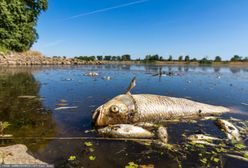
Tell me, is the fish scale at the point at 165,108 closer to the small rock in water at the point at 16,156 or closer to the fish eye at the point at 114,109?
the fish eye at the point at 114,109

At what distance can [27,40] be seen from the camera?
32.4 m

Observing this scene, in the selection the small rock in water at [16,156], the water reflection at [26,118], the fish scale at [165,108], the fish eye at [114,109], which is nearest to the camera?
the small rock in water at [16,156]

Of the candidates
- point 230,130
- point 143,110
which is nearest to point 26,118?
point 143,110

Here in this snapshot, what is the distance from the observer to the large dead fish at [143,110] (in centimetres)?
466

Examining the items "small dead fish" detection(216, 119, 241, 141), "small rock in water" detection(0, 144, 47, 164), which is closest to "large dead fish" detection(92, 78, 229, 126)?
"small dead fish" detection(216, 119, 241, 141)

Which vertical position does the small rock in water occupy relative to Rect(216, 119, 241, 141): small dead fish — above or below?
above

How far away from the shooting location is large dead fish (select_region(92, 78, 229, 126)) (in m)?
4.66

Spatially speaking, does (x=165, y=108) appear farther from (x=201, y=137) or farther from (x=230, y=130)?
(x=230, y=130)

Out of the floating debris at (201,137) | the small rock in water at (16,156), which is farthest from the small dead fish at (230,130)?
the small rock in water at (16,156)

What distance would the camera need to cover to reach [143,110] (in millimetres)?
5230

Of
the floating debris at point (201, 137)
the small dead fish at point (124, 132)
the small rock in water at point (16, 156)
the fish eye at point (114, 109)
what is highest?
the fish eye at point (114, 109)

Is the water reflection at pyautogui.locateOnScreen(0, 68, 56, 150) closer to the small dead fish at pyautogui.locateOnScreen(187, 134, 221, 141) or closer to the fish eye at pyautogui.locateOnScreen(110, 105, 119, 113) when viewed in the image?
the fish eye at pyautogui.locateOnScreen(110, 105, 119, 113)

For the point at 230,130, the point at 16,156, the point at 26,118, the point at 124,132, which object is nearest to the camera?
the point at 16,156

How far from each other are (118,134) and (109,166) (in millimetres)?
1271
